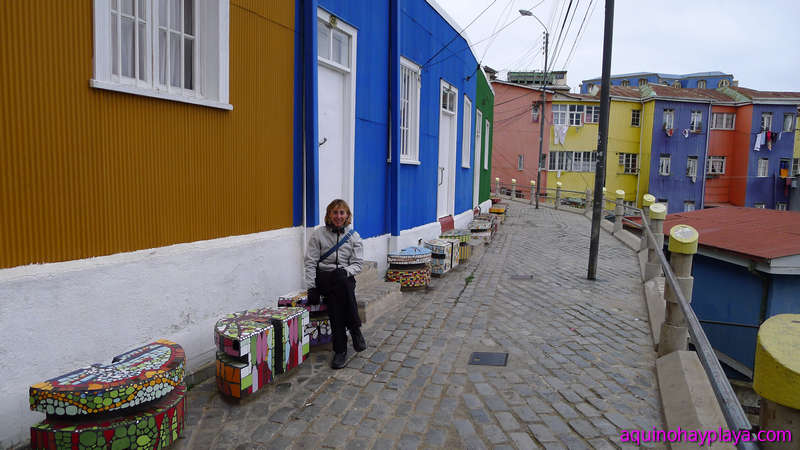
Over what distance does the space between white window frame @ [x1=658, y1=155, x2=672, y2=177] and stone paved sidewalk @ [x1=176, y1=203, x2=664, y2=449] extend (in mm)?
35678

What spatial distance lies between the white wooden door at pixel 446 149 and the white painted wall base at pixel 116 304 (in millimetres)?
6700

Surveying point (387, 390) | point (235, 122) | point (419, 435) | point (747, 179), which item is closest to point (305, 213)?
point (235, 122)

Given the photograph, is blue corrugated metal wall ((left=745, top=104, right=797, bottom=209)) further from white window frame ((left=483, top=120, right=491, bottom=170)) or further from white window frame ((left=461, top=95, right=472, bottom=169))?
white window frame ((left=461, top=95, right=472, bottom=169))

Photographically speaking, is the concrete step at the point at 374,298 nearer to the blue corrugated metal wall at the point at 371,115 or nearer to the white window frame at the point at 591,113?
the blue corrugated metal wall at the point at 371,115

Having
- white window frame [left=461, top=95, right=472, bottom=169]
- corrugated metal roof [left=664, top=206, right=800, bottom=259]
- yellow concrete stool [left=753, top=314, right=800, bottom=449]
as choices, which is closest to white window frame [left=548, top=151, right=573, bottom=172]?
corrugated metal roof [left=664, top=206, right=800, bottom=259]

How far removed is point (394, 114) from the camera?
806 cm

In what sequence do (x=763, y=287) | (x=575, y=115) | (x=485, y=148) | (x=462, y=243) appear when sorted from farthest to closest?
(x=575, y=115), (x=485, y=148), (x=763, y=287), (x=462, y=243)

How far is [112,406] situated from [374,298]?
355cm

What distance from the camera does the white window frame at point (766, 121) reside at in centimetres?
3791

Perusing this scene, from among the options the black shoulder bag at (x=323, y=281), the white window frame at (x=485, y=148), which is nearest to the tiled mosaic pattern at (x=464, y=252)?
the black shoulder bag at (x=323, y=281)

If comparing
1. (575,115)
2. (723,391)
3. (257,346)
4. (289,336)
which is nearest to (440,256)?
(289,336)

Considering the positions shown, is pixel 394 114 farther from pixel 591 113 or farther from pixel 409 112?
pixel 591 113

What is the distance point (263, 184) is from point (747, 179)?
145 ft

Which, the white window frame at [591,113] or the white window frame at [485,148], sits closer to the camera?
the white window frame at [485,148]
